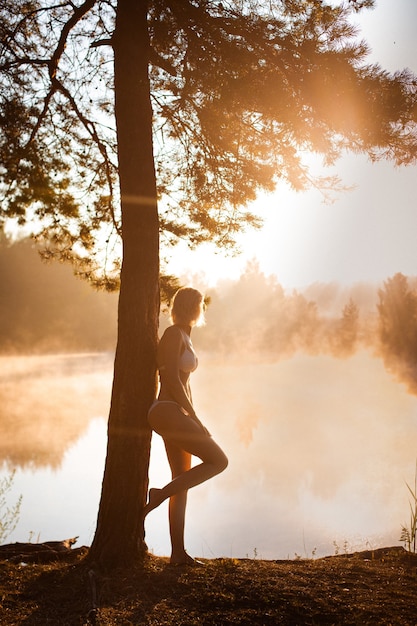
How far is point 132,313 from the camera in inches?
184

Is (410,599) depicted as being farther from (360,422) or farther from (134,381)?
(360,422)

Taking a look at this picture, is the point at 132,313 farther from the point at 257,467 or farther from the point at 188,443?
the point at 257,467

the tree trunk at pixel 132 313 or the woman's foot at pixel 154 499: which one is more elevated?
the tree trunk at pixel 132 313

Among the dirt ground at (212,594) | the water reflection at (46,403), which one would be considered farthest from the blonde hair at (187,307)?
the water reflection at (46,403)

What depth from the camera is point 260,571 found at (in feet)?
13.7

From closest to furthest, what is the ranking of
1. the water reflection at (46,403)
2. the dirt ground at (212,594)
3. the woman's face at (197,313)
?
1. the dirt ground at (212,594)
2. the woman's face at (197,313)
3. the water reflection at (46,403)

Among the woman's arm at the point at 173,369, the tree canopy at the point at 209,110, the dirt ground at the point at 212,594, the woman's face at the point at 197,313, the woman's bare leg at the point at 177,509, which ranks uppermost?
the tree canopy at the point at 209,110

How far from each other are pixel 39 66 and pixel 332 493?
36.3 ft

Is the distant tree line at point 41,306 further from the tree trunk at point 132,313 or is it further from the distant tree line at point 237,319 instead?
the tree trunk at point 132,313

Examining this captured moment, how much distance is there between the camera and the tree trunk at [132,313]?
448cm

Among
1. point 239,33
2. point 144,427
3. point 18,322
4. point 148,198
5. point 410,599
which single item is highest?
point 18,322

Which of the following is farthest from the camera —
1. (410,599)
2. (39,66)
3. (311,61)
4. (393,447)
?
(393,447)

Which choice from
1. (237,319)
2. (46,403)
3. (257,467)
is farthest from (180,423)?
(237,319)

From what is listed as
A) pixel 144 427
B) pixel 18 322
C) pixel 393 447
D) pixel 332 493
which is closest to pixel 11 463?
pixel 332 493
